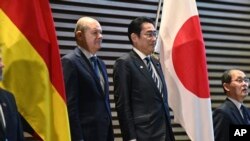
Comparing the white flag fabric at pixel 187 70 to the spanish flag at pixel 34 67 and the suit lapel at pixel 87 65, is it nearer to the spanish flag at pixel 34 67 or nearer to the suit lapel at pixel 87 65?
the suit lapel at pixel 87 65

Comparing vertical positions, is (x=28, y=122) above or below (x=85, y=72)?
below

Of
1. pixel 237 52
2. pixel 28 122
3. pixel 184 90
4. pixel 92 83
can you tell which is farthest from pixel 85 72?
pixel 237 52

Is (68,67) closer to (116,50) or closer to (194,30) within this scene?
(194,30)

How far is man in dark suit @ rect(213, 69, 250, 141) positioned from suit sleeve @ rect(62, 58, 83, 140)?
1.82 meters

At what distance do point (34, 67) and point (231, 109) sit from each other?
244 cm

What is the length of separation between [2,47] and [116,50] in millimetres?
2382

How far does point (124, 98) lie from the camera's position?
12.5ft

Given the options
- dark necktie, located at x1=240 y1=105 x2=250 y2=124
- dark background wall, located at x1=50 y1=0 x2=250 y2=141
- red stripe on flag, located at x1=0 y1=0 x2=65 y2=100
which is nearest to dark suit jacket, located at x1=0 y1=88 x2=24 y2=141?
red stripe on flag, located at x1=0 y1=0 x2=65 y2=100

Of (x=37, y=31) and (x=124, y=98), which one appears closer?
(x=37, y=31)

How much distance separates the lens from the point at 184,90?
430 centimetres

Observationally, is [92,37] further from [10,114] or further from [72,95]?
[10,114]

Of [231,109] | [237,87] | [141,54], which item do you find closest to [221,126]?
[231,109]

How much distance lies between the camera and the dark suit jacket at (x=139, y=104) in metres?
3.80

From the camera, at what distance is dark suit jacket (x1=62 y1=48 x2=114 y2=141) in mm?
3686
